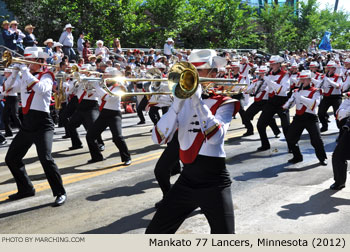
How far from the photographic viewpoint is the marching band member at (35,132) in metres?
7.14

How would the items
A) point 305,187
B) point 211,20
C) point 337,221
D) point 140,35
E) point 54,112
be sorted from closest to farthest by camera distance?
point 337,221 < point 305,187 < point 54,112 < point 140,35 < point 211,20

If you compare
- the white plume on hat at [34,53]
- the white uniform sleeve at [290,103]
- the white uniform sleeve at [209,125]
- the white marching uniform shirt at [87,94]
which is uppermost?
the white plume on hat at [34,53]

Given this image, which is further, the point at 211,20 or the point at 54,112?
the point at 211,20

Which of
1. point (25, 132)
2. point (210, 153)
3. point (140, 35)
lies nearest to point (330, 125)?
point (25, 132)

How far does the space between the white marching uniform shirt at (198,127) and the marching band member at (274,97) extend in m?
7.18

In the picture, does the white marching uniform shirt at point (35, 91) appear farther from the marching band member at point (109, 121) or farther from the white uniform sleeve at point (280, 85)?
→ the white uniform sleeve at point (280, 85)

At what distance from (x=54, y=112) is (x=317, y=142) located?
1025cm

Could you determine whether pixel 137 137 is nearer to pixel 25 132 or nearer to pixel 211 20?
pixel 25 132

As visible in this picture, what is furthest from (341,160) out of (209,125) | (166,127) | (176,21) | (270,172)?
(176,21)

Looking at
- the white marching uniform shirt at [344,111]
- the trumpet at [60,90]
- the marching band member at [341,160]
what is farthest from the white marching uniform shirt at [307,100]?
the trumpet at [60,90]

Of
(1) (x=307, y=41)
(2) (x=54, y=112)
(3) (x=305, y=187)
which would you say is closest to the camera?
(3) (x=305, y=187)

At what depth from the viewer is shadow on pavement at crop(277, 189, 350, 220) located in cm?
660

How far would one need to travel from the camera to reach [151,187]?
8.16m

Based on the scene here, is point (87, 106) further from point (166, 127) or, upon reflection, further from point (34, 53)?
point (166, 127)
